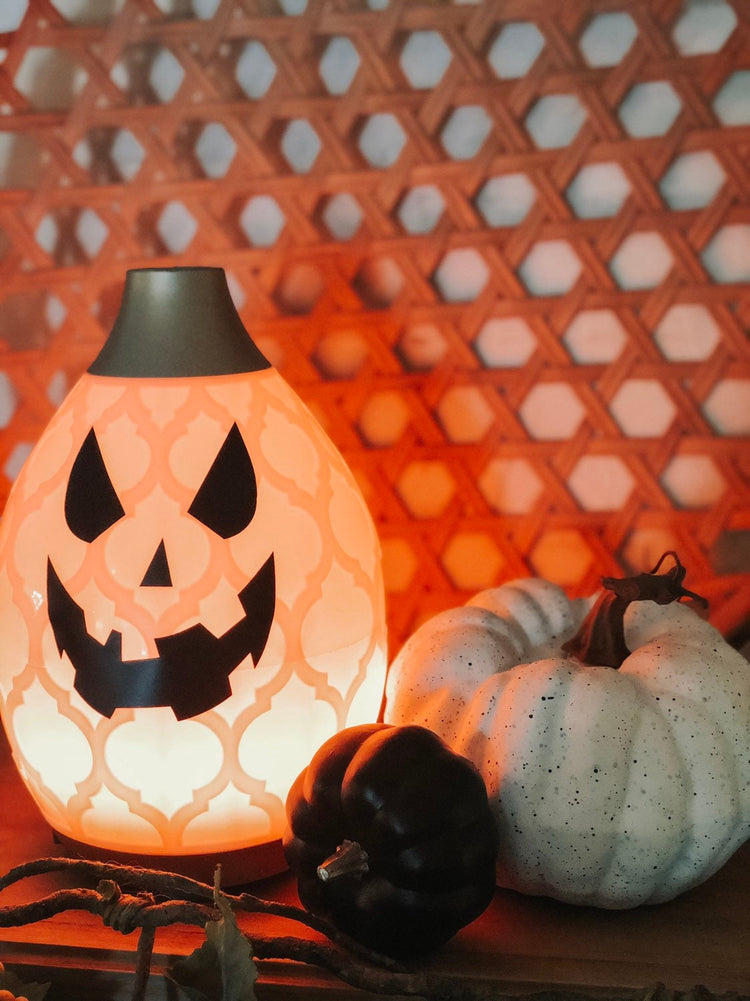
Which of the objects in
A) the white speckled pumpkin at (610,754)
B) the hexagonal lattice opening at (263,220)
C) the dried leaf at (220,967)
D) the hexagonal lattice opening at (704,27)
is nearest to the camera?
the dried leaf at (220,967)

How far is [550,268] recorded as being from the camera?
1000 mm

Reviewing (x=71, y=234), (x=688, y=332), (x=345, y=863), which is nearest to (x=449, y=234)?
(x=688, y=332)

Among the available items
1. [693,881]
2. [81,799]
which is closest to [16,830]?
[81,799]

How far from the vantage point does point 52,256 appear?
106 cm

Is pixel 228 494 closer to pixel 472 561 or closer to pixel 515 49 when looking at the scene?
pixel 472 561

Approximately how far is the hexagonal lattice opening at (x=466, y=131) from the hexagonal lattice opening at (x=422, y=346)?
17 centimetres

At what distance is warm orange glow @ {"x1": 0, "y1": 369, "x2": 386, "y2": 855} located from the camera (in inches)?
25.1

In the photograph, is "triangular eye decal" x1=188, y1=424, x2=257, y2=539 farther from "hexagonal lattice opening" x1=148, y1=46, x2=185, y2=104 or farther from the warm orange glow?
"hexagonal lattice opening" x1=148, y1=46, x2=185, y2=104

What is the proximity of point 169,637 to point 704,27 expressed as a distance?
0.75m

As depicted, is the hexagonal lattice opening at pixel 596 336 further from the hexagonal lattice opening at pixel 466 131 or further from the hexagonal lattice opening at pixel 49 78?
the hexagonal lattice opening at pixel 49 78

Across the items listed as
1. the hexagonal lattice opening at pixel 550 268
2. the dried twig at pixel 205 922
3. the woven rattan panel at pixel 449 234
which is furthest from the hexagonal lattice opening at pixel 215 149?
the dried twig at pixel 205 922

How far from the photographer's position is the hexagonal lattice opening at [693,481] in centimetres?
100

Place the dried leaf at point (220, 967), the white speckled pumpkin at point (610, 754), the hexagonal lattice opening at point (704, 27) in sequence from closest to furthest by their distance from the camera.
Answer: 1. the dried leaf at point (220, 967)
2. the white speckled pumpkin at point (610, 754)
3. the hexagonal lattice opening at point (704, 27)

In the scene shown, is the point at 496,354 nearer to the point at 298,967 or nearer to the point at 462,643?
the point at 462,643
